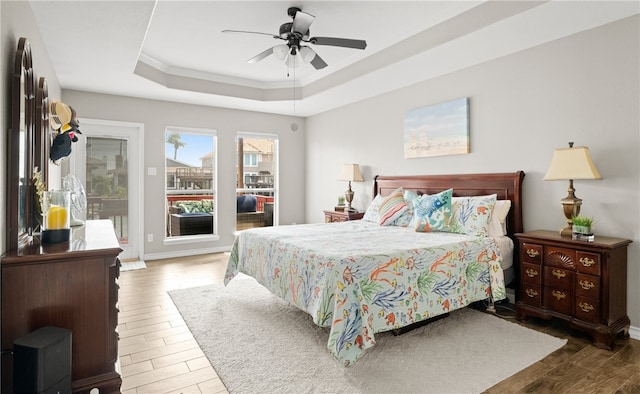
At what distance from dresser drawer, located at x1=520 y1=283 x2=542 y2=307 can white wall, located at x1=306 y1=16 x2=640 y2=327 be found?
63 centimetres

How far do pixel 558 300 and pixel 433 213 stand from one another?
125 cm

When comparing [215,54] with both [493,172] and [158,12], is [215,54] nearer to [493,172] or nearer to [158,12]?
[158,12]

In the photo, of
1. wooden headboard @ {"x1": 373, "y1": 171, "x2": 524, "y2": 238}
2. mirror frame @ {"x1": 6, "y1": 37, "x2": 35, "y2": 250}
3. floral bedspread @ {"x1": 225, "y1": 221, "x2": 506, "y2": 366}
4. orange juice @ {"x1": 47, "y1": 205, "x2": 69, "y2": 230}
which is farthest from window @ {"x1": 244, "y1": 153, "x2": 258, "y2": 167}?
orange juice @ {"x1": 47, "y1": 205, "x2": 69, "y2": 230}

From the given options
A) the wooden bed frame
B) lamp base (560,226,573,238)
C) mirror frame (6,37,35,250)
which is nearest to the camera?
mirror frame (6,37,35,250)

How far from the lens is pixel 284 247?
9.89 feet

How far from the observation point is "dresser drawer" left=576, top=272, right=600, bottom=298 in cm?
264

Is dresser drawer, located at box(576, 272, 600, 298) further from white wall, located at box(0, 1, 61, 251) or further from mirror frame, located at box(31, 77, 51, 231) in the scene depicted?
mirror frame, located at box(31, 77, 51, 231)

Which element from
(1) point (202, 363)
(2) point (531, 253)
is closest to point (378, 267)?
(1) point (202, 363)

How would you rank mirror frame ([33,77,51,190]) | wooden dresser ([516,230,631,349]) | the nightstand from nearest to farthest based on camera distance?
mirror frame ([33,77,51,190]) → wooden dresser ([516,230,631,349]) → the nightstand

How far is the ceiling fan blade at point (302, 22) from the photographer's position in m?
2.85

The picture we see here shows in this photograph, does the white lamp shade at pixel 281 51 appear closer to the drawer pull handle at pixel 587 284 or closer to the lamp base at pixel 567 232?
the lamp base at pixel 567 232

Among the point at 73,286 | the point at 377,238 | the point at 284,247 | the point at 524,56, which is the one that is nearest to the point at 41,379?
the point at 73,286

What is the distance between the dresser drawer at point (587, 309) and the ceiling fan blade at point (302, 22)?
2969 mm

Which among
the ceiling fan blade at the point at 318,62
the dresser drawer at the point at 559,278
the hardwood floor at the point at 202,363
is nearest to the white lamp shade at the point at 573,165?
the dresser drawer at the point at 559,278
